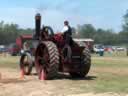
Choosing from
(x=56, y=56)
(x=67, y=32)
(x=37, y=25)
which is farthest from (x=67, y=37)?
(x=37, y=25)

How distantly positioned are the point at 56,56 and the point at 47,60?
684 mm

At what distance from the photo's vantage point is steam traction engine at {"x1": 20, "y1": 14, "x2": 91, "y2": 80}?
63.9 feet

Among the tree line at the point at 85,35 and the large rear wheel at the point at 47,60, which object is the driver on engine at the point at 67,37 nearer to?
the large rear wheel at the point at 47,60

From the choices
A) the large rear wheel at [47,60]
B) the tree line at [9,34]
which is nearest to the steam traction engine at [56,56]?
the large rear wheel at [47,60]

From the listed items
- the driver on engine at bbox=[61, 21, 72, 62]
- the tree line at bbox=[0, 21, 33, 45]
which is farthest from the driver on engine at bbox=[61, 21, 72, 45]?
the tree line at bbox=[0, 21, 33, 45]

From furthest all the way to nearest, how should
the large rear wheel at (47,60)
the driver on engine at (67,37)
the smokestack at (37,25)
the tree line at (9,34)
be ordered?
the tree line at (9,34) < the smokestack at (37,25) < the driver on engine at (67,37) < the large rear wheel at (47,60)

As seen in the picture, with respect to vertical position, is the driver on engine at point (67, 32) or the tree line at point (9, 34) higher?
the driver on engine at point (67, 32)

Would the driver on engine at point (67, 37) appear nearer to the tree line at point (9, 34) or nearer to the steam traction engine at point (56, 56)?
the steam traction engine at point (56, 56)

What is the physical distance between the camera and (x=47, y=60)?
19938 mm

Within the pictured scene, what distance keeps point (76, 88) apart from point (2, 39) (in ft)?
401

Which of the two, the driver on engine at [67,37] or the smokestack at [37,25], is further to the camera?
the smokestack at [37,25]

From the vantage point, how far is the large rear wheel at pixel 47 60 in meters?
19.4

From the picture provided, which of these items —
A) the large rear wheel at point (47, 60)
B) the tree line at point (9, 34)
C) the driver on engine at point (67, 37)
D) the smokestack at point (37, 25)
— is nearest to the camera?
the large rear wheel at point (47, 60)

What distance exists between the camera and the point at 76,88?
53.3 ft
